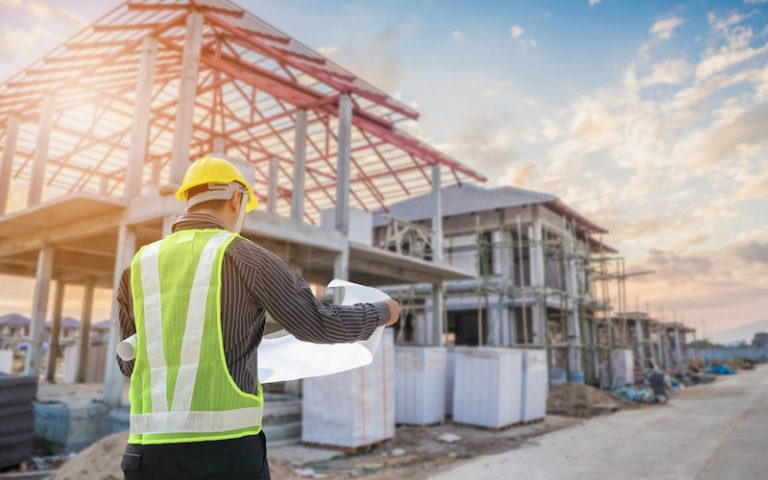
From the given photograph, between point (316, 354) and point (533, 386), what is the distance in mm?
12751

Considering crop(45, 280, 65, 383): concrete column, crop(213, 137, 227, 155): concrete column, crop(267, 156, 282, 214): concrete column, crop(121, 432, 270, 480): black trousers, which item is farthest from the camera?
crop(45, 280, 65, 383): concrete column

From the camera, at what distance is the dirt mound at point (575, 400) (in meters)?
16.5

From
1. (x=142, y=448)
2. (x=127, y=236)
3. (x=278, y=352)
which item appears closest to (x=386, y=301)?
(x=278, y=352)

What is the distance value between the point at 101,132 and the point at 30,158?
11.1ft

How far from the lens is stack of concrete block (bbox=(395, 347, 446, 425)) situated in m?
12.6

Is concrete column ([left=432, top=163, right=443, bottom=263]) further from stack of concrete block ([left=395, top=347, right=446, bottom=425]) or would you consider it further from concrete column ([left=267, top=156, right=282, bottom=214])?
stack of concrete block ([left=395, top=347, right=446, bottom=425])

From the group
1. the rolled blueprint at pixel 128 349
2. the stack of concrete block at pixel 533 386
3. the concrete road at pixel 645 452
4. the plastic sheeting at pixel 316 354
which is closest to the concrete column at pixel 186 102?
the concrete road at pixel 645 452

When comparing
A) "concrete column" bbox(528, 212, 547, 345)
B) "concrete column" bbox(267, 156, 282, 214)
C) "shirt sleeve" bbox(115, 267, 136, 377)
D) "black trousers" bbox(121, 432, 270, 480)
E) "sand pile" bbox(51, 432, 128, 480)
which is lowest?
"sand pile" bbox(51, 432, 128, 480)

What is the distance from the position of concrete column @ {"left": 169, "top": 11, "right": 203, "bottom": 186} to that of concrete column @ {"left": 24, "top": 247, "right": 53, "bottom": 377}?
235 inches

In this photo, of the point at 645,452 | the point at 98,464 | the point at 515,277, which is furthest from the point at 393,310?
the point at 515,277

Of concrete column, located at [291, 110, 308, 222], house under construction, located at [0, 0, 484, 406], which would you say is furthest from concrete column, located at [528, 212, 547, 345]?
concrete column, located at [291, 110, 308, 222]

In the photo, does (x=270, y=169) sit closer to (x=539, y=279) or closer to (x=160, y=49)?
(x=160, y=49)

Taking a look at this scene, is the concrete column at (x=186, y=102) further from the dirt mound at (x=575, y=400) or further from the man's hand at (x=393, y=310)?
the dirt mound at (x=575, y=400)

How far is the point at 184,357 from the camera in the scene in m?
1.76
